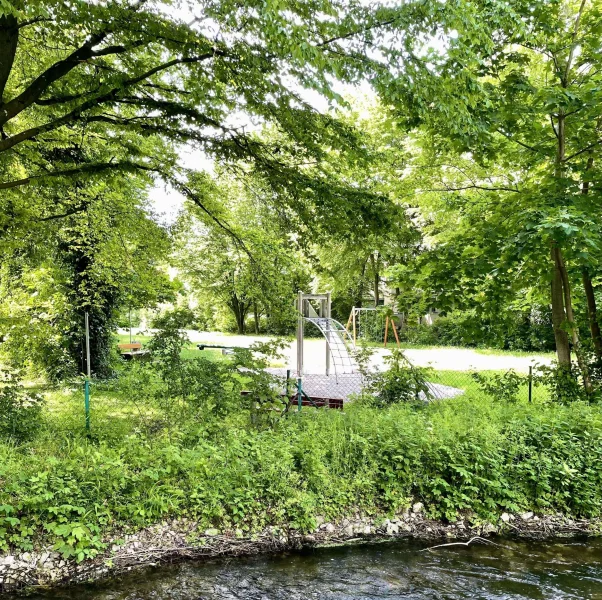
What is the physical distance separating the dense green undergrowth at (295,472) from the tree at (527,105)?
2419mm

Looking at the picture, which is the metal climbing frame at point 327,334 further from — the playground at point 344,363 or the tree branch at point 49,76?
the tree branch at point 49,76

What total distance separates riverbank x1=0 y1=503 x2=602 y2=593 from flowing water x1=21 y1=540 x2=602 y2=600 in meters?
0.13

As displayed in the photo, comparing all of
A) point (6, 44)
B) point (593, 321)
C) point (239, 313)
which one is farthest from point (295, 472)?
point (239, 313)

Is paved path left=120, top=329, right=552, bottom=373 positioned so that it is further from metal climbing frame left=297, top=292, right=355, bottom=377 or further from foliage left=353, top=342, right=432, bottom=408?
foliage left=353, top=342, right=432, bottom=408

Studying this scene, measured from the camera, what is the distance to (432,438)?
235 inches

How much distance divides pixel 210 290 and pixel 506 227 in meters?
27.8

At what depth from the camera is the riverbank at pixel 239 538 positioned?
4457 mm

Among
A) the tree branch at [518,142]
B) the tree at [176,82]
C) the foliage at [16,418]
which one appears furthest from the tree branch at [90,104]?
the tree branch at [518,142]

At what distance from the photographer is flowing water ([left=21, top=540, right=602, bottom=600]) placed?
437cm

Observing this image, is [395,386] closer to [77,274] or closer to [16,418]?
[16,418]

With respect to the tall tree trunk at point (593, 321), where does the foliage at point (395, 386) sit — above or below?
below

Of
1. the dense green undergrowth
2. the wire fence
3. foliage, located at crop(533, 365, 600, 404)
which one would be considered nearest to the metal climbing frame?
the wire fence

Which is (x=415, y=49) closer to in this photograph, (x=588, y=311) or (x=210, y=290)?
(x=588, y=311)

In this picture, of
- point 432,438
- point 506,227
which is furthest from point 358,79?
point 432,438
